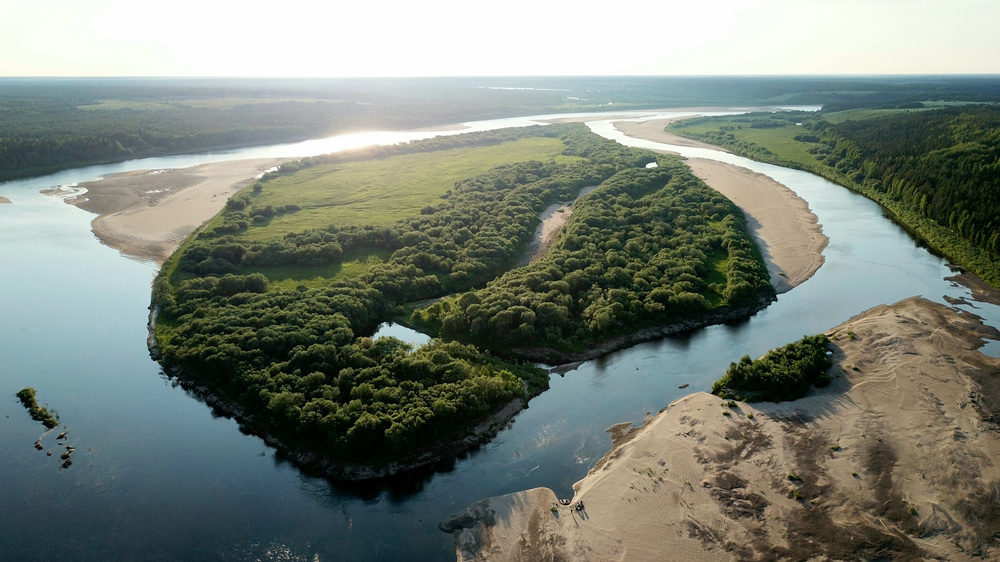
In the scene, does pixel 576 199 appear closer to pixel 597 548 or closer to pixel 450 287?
pixel 450 287

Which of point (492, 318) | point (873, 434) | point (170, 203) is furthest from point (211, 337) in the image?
point (170, 203)

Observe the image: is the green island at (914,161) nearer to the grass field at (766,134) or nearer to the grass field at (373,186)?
the grass field at (766,134)

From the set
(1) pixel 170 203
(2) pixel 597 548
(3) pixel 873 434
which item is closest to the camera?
(2) pixel 597 548

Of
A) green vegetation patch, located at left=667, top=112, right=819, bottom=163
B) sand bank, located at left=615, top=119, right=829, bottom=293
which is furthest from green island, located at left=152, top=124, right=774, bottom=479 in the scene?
green vegetation patch, located at left=667, top=112, right=819, bottom=163

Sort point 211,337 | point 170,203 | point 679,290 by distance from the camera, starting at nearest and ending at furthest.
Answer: point 211,337, point 679,290, point 170,203

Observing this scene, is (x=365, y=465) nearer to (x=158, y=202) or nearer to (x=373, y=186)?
(x=373, y=186)

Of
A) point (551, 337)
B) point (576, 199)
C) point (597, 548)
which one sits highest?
point (576, 199)

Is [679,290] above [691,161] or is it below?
below
